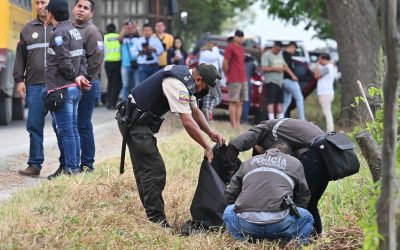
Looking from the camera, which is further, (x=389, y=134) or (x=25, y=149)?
(x=25, y=149)

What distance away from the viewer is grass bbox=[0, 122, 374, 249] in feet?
23.8

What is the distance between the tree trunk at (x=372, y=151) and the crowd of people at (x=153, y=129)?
50cm

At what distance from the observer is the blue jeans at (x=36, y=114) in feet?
36.0

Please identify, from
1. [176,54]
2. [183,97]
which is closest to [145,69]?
[176,54]

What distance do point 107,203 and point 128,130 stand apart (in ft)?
2.35

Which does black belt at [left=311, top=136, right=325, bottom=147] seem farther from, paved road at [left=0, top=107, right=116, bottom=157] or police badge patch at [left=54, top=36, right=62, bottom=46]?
paved road at [left=0, top=107, right=116, bottom=157]

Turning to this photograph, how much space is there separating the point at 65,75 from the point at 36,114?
0.90 m

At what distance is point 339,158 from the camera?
320 inches

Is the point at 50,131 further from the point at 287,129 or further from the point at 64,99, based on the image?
the point at 287,129

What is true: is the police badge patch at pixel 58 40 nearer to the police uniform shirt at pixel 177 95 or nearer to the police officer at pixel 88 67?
the police officer at pixel 88 67

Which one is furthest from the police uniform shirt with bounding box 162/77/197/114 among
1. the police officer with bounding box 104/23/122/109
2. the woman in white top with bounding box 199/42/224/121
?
the police officer with bounding box 104/23/122/109

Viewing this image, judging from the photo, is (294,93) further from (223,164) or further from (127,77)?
(223,164)

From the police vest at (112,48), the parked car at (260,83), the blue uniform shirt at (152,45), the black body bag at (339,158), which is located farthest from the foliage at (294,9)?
the black body bag at (339,158)

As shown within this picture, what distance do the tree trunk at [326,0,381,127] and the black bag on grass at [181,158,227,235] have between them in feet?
36.7
